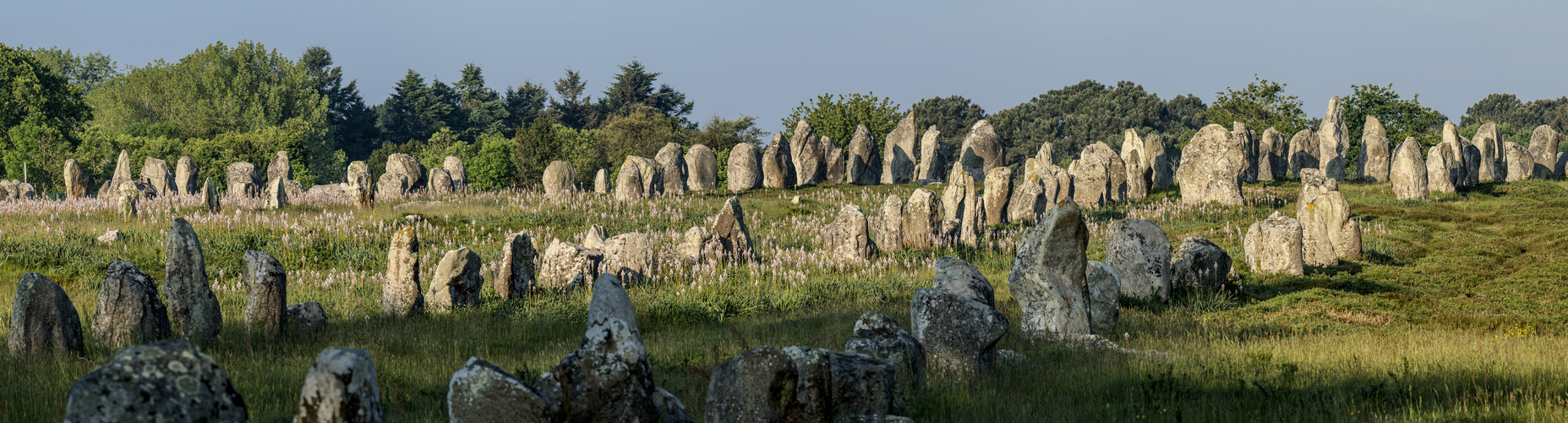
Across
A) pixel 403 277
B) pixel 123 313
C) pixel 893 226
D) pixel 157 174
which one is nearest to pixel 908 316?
pixel 403 277

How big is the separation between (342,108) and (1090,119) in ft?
223

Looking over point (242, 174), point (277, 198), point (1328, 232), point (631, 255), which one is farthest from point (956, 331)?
point (242, 174)

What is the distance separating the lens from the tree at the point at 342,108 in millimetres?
83812

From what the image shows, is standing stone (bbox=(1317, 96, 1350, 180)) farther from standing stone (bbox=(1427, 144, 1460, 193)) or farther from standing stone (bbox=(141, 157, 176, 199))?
standing stone (bbox=(141, 157, 176, 199))

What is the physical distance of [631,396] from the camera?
5320 mm

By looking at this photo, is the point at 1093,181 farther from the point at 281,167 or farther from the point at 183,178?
the point at 281,167

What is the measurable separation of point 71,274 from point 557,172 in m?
20.1

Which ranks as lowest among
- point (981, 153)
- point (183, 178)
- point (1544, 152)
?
point (1544, 152)

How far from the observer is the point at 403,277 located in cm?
1237

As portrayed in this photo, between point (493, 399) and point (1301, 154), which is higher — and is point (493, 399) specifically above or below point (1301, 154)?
below

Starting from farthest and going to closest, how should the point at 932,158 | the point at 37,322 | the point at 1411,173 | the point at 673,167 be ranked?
the point at 932,158 → the point at 673,167 → the point at 1411,173 → the point at 37,322

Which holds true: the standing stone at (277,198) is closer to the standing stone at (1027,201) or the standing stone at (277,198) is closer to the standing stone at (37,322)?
the standing stone at (37,322)

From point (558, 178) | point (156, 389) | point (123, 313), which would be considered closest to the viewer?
point (156, 389)

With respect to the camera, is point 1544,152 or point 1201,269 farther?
point 1544,152
